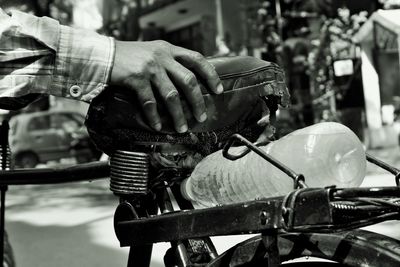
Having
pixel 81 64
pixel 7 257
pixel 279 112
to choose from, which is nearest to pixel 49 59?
pixel 81 64

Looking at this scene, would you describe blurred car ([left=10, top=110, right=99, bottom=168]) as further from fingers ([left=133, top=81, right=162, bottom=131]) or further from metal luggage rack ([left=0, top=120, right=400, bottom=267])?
fingers ([left=133, top=81, right=162, bottom=131])

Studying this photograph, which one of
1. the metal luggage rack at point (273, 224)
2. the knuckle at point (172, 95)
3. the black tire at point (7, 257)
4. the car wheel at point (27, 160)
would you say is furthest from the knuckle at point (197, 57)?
the car wheel at point (27, 160)

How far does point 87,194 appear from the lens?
9977mm

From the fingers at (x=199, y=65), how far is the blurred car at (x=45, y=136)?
56.5ft

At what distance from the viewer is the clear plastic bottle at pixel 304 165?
154 cm

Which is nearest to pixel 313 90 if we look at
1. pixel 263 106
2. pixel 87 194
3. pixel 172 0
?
pixel 87 194

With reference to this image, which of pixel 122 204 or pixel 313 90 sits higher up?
pixel 122 204

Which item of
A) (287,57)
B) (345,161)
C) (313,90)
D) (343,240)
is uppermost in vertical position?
(345,161)

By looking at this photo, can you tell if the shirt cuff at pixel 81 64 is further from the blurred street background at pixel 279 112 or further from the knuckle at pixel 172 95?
the blurred street background at pixel 279 112

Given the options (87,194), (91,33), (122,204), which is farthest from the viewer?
(87,194)

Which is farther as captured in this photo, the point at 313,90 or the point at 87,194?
the point at 313,90

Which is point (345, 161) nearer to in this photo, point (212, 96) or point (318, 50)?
point (212, 96)

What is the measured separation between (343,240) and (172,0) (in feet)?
76.0

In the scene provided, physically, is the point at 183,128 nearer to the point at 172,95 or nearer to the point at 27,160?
the point at 172,95
